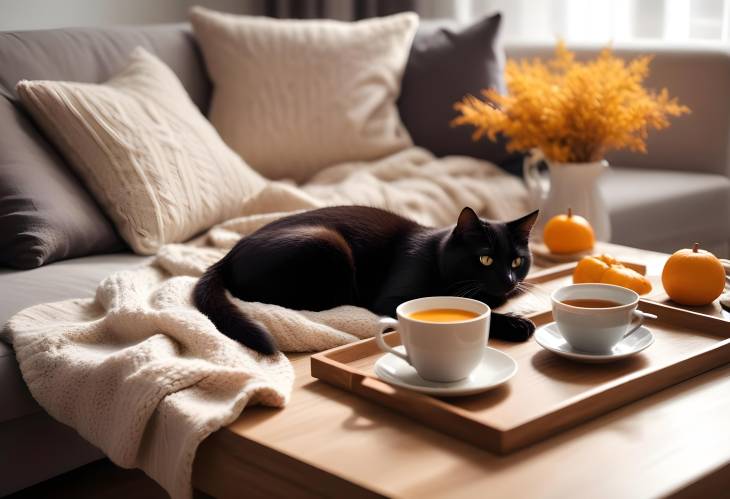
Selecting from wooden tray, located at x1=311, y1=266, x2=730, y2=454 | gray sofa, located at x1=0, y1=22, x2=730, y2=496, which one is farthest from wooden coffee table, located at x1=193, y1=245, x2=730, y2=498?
gray sofa, located at x1=0, y1=22, x2=730, y2=496

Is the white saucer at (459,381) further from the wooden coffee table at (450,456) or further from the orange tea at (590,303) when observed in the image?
the orange tea at (590,303)

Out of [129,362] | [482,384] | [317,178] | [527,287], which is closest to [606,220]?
[527,287]

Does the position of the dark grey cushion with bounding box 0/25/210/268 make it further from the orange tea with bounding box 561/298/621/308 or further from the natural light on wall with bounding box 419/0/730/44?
the natural light on wall with bounding box 419/0/730/44

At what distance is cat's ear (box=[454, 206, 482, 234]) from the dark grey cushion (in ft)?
2.83

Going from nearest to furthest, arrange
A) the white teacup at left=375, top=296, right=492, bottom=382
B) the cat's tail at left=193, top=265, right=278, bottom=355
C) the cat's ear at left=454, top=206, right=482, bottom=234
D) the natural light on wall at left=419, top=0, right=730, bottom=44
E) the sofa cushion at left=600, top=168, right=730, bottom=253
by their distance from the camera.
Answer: the white teacup at left=375, top=296, right=492, bottom=382, the cat's tail at left=193, top=265, right=278, bottom=355, the cat's ear at left=454, top=206, right=482, bottom=234, the sofa cushion at left=600, top=168, right=730, bottom=253, the natural light on wall at left=419, top=0, right=730, bottom=44

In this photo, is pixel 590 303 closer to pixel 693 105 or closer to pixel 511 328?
pixel 511 328

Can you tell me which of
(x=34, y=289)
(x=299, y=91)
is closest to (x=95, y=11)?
(x=299, y=91)

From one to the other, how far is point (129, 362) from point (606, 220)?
1208 millimetres

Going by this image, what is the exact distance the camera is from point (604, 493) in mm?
903

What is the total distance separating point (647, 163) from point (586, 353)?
5.83ft

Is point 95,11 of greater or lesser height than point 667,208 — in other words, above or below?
above

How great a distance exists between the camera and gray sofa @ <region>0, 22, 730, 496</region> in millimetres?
1760

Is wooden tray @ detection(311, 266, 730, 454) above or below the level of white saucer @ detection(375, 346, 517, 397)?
below

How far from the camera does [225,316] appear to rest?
53.3 inches
